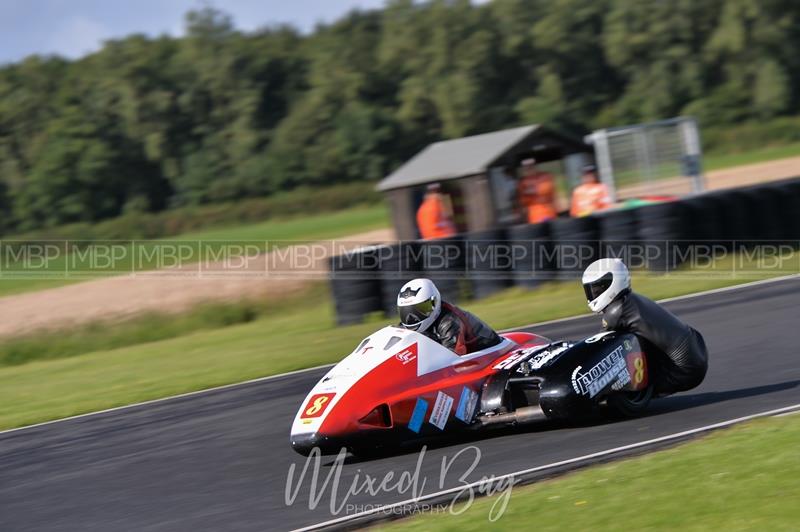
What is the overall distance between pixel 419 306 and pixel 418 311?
0.15ft

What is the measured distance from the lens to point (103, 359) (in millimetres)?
16641

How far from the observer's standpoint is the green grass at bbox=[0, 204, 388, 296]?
31.0 meters

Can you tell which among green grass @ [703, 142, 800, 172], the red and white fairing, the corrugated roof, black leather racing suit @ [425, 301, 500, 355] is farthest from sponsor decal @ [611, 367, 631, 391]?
green grass @ [703, 142, 800, 172]

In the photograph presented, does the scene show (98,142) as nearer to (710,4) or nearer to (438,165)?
(710,4)

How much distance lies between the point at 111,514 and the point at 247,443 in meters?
1.94

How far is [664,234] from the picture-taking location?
635 inches

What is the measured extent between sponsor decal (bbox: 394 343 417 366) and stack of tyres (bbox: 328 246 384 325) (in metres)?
7.85

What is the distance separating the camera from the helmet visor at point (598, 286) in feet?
26.3

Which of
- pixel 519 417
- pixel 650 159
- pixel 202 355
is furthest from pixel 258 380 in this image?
pixel 650 159

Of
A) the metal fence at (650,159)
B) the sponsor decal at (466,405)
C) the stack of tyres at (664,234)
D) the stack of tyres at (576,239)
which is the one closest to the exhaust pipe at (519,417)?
the sponsor decal at (466,405)

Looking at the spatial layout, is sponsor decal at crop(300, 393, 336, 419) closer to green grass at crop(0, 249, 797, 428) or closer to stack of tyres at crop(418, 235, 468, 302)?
green grass at crop(0, 249, 797, 428)

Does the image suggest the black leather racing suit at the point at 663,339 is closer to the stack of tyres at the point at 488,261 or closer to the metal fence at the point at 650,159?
the stack of tyres at the point at 488,261

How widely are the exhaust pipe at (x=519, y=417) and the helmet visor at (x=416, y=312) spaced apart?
2.96 feet

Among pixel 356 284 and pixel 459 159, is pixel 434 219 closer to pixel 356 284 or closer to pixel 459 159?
pixel 459 159
